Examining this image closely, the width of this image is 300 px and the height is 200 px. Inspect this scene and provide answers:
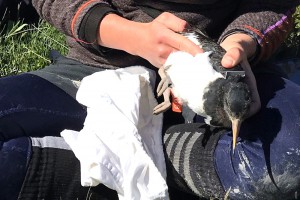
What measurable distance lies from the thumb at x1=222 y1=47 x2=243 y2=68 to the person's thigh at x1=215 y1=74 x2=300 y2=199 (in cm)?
22

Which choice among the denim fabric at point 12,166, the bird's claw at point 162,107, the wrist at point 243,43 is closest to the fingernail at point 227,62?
the wrist at point 243,43

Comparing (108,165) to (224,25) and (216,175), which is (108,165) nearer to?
(216,175)

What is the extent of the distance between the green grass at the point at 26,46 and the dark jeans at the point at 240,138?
0.84 meters

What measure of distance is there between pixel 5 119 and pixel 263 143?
2.44 ft

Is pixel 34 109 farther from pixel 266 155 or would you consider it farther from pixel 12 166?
pixel 266 155

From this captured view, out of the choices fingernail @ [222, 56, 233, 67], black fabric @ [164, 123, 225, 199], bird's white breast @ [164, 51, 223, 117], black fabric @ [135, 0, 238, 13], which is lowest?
black fabric @ [164, 123, 225, 199]

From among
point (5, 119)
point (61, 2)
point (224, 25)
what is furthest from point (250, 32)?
point (5, 119)

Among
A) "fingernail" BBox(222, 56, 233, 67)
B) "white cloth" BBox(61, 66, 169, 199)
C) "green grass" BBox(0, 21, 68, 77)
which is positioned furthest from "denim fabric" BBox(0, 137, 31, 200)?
"green grass" BBox(0, 21, 68, 77)

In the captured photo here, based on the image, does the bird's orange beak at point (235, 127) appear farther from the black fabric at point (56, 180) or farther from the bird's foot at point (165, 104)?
the black fabric at point (56, 180)

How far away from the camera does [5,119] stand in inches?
76.9

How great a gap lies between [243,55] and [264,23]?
0.90 feet

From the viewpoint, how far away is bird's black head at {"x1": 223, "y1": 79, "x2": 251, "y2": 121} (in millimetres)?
1760

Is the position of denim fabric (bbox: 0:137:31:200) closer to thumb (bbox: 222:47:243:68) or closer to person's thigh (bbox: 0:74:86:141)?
person's thigh (bbox: 0:74:86:141)

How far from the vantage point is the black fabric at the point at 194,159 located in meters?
2.01
